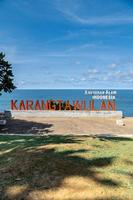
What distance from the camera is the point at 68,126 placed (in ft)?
105

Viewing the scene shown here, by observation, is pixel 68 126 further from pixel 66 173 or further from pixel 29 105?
pixel 66 173

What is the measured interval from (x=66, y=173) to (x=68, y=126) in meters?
24.6

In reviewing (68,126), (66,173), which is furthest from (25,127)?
(66,173)

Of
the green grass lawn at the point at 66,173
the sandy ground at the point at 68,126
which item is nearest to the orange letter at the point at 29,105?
the sandy ground at the point at 68,126

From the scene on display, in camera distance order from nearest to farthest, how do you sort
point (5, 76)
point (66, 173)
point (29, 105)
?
1. point (66, 173)
2. point (5, 76)
3. point (29, 105)

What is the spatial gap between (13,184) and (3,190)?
32 cm

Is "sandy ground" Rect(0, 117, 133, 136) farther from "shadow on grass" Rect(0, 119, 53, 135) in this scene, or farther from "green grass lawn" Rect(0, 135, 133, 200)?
"green grass lawn" Rect(0, 135, 133, 200)

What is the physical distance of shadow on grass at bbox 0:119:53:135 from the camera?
28.4m

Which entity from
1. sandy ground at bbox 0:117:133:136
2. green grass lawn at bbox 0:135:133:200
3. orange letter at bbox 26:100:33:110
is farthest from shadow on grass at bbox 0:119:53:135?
green grass lawn at bbox 0:135:133:200

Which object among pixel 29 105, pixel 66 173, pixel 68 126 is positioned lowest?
pixel 68 126

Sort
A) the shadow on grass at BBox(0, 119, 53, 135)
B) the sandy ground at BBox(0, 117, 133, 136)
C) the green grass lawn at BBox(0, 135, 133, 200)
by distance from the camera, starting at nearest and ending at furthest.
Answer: the green grass lawn at BBox(0, 135, 133, 200)
the shadow on grass at BBox(0, 119, 53, 135)
the sandy ground at BBox(0, 117, 133, 136)

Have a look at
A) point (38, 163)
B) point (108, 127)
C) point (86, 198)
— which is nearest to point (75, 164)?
point (38, 163)

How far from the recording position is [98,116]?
1542 inches

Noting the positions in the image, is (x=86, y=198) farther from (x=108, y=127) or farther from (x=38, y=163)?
(x=108, y=127)
